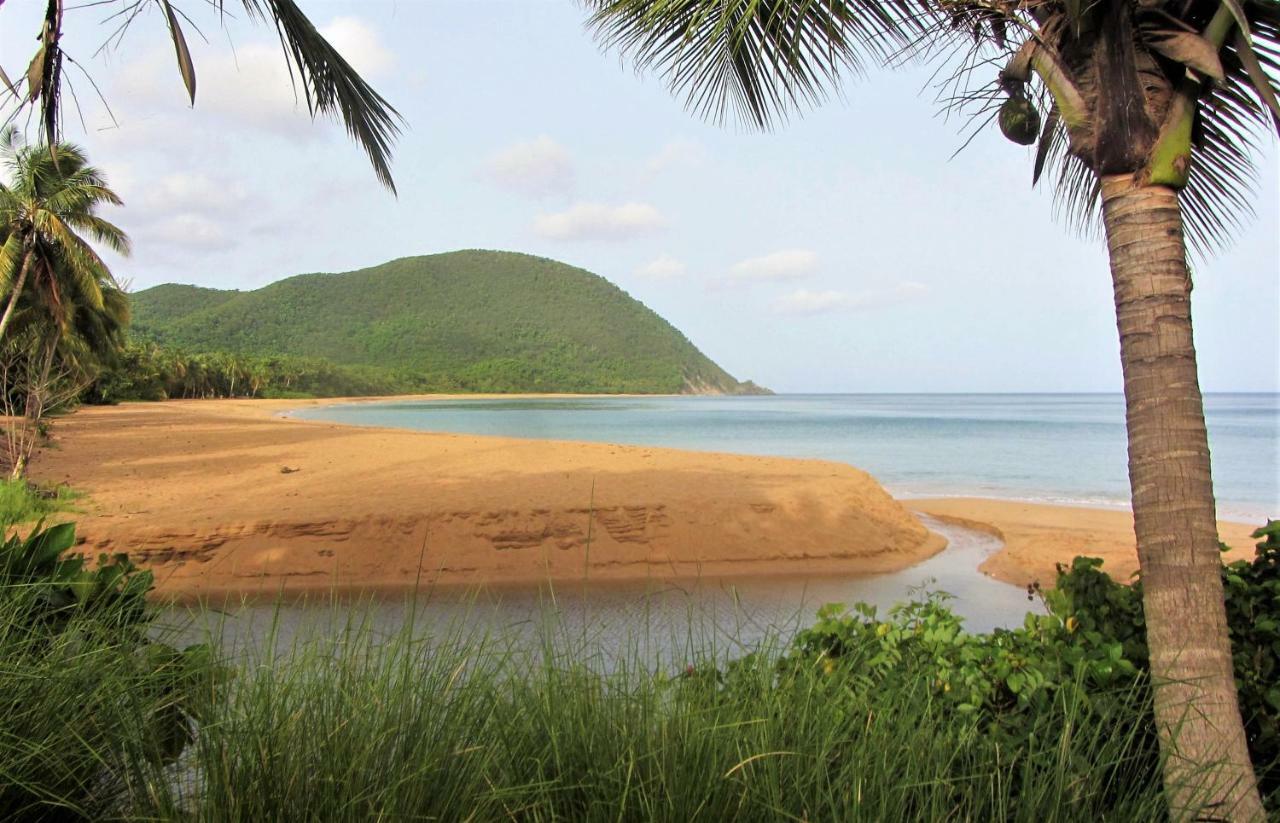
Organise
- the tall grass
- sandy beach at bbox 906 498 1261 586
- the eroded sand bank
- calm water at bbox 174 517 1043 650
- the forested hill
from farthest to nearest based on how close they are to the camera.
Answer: the forested hill → sandy beach at bbox 906 498 1261 586 → the eroded sand bank → calm water at bbox 174 517 1043 650 → the tall grass

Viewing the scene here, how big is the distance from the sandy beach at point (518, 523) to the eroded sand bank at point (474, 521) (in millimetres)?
25

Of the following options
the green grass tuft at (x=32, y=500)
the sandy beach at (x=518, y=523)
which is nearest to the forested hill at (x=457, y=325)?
the sandy beach at (x=518, y=523)

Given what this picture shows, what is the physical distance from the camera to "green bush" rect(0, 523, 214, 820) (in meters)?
1.67

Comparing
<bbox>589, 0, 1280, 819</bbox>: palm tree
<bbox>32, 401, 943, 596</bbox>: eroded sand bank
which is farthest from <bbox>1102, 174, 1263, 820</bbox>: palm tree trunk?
<bbox>32, 401, 943, 596</bbox>: eroded sand bank

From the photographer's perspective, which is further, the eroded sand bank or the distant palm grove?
the distant palm grove

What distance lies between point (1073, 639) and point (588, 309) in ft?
438

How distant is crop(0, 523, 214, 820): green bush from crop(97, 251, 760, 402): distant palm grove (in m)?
81.7

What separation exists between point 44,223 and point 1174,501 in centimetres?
2256

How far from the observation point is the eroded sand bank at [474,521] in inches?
335

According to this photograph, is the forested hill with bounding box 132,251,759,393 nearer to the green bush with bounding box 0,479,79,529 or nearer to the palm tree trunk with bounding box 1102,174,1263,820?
the green bush with bounding box 0,479,79,529

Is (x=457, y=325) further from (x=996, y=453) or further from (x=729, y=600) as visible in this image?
(x=729, y=600)

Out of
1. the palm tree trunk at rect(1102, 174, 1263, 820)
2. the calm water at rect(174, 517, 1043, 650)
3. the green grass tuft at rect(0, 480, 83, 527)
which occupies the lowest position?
the calm water at rect(174, 517, 1043, 650)

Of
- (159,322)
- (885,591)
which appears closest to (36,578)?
(885,591)

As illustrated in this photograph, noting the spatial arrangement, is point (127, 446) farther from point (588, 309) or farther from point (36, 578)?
point (588, 309)
